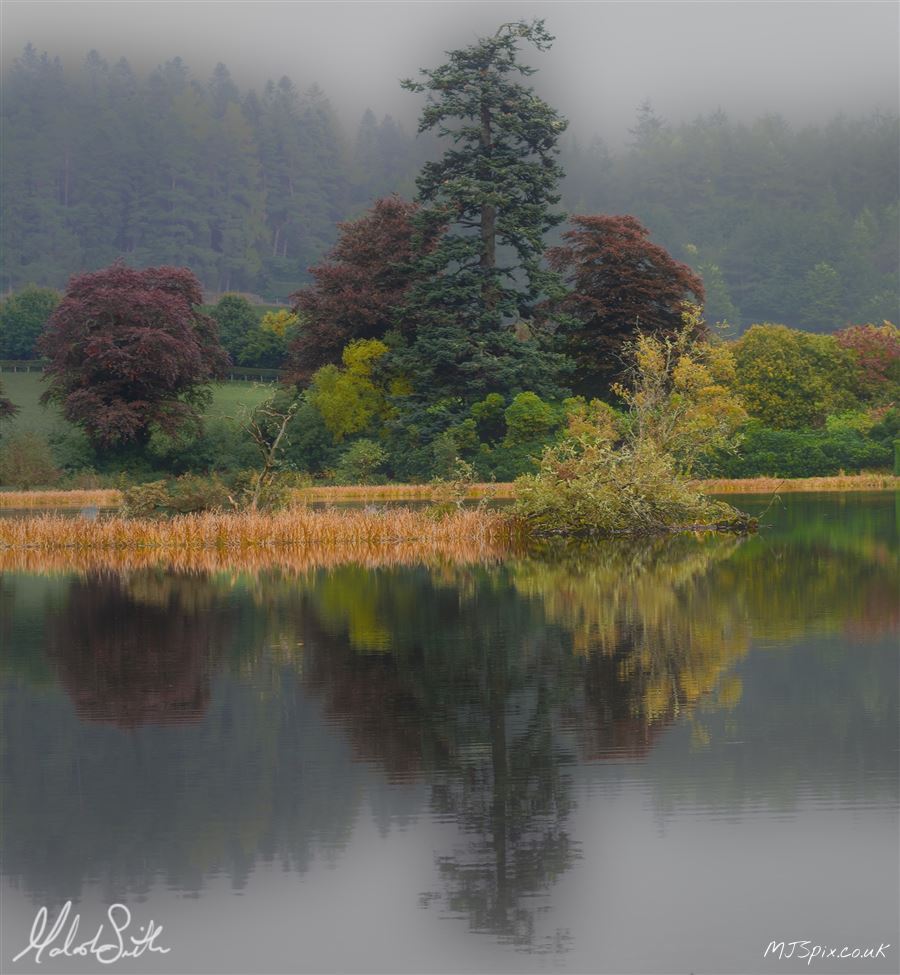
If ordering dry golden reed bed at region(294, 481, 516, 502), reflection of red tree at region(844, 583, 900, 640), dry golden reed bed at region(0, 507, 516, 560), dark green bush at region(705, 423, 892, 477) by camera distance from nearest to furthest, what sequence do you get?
reflection of red tree at region(844, 583, 900, 640) → dry golden reed bed at region(0, 507, 516, 560) → dry golden reed bed at region(294, 481, 516, 502) → dark green bush at region(705, 423, 892, 477)

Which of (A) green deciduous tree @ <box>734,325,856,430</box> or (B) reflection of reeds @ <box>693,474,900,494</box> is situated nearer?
(B) reflection of reeds @ <box>693,474,900,494</box>

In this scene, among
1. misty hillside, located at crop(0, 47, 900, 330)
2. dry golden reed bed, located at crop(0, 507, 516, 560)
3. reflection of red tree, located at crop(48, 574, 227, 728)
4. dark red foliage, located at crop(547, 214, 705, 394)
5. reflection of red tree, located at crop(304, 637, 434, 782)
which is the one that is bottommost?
reflection of red tree, located at crop(48, 574, 227, 728)

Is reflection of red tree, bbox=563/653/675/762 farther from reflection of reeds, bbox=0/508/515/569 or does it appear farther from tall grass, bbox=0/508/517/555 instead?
tall grass, bbox=0/508/517/555

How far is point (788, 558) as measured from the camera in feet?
93.3

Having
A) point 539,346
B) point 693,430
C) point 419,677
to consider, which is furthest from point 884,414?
point 419,677

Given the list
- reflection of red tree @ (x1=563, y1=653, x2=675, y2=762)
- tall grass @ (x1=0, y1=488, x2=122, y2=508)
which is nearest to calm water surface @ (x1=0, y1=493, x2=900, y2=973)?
reflection of red tree @ (x1=563, y1=653, x2=675, y2=762)

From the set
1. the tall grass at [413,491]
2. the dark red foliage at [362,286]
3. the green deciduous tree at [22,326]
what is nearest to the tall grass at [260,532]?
the tall grass at [413,491]

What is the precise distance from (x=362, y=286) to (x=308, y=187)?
96.7 metres

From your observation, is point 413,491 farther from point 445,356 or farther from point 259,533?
point 259,533

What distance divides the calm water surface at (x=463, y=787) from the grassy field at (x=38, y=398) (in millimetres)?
54652

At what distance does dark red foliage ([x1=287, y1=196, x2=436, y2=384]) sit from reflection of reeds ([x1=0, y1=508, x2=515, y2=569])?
29.3 metres

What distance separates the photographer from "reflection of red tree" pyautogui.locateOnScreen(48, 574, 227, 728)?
1397 centimetres
